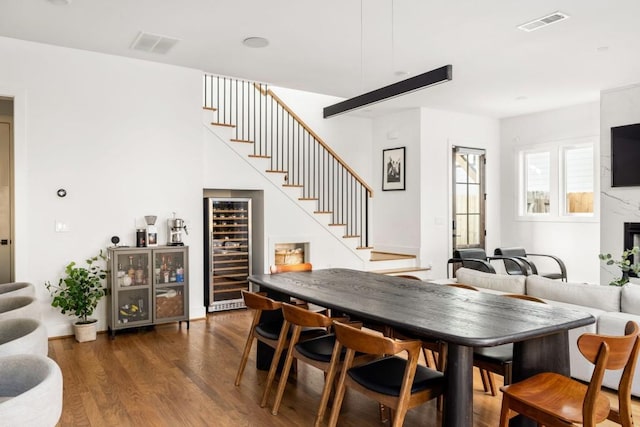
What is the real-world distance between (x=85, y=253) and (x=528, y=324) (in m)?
4.52

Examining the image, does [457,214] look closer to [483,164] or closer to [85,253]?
[483,164]

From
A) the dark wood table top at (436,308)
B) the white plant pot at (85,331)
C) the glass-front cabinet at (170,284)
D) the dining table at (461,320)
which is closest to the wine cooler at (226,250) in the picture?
the glass-front cabinet at (170,284)

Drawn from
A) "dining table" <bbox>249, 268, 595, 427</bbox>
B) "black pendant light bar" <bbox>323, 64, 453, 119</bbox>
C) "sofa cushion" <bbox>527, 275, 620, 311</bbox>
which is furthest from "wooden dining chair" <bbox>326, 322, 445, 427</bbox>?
"black pendant light bar" <bbox>323, 64, 453, 119</bbox>

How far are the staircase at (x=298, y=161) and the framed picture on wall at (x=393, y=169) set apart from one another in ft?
1.65

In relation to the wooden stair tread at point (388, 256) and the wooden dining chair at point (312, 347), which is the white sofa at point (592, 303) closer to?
the wooden dining chair at point (312, 347)

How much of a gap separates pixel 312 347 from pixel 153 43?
355 cm

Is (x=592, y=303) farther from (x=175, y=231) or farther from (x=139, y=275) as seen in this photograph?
(x=139, y=275)

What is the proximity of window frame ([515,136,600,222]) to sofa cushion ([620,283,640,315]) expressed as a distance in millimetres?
4425

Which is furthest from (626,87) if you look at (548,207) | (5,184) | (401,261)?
(5,184)

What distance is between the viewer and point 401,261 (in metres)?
7.73

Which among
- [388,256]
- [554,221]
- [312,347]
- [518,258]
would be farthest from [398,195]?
[312,347]

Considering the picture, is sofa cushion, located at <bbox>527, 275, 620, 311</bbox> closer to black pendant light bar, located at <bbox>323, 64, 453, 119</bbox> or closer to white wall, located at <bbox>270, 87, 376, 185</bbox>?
black pendant light bar, located at <bbox>323, 64, 453, 119</bbox>

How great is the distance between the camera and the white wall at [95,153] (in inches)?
188

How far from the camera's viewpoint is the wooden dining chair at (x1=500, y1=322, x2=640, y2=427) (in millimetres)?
2014
